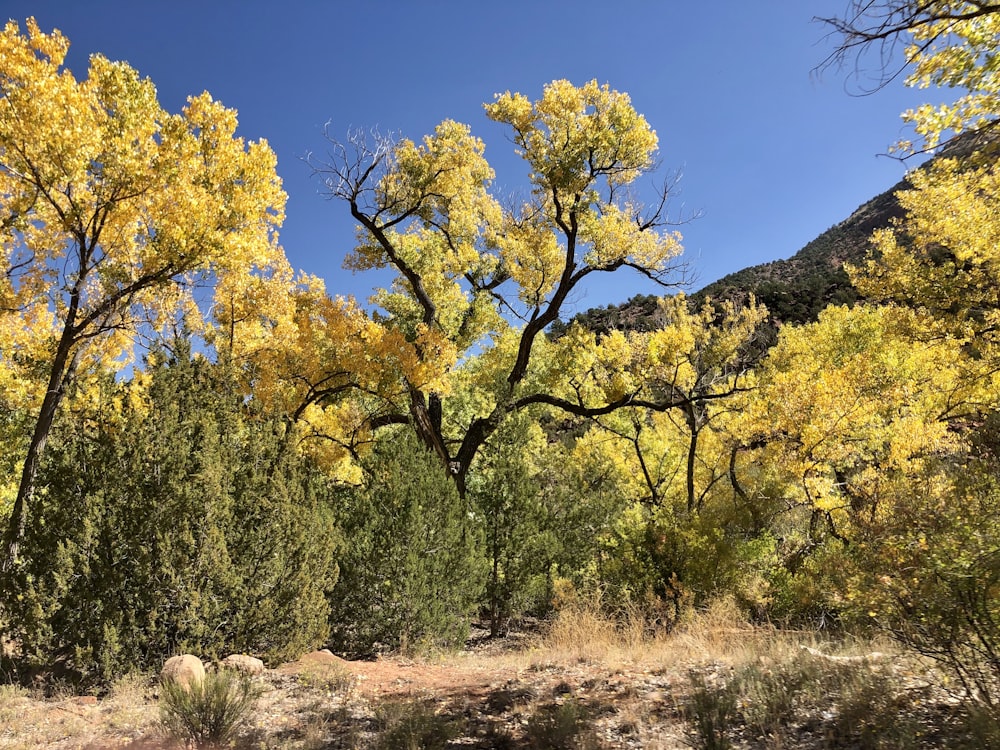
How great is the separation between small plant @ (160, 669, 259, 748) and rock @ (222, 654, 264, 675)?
1438 mm

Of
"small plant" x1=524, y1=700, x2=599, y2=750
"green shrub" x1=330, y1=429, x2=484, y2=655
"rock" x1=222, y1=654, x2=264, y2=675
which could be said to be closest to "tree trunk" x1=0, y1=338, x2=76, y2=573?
"rock" x1=222, y1=654, x2=264, y2=675

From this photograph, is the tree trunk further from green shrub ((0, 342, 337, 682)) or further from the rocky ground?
the rocky ground

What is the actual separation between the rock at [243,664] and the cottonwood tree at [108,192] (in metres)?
3.08

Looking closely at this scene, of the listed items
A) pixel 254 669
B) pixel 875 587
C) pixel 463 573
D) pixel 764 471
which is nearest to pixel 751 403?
pixel 764 471

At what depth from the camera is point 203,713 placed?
13.2ft

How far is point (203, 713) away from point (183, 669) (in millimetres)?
1432

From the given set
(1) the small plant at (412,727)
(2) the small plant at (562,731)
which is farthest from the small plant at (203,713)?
(2) the small plant at (562,731)

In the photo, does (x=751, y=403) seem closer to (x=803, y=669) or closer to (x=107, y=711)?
(x=803, y=669)

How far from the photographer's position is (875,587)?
393 cm

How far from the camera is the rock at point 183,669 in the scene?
5.01 metres

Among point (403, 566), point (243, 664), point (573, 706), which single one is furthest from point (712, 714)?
point (403, 566)

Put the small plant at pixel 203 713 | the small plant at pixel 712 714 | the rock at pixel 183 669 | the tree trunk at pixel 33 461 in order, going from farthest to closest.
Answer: the tree trunk at pixel 33 461 < the rock at pixel 183 669 < the small plant at pixel 203 713 < the small plant at pixel 712 714

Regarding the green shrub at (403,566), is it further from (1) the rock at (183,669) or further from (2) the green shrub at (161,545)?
(1) the rock at (183,669)

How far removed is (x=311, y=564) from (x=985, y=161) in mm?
8440
